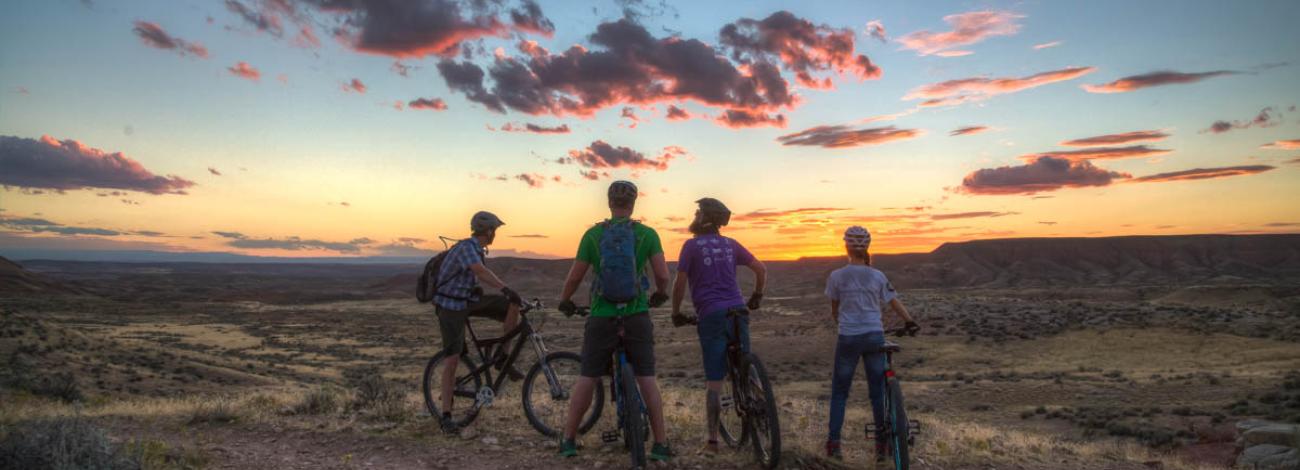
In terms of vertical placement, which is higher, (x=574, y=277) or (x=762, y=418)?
(x=574, y=277)

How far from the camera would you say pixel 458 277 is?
703cm

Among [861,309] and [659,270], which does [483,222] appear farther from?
[861,309]

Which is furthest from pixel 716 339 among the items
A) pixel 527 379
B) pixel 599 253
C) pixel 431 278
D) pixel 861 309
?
pixel 431 278

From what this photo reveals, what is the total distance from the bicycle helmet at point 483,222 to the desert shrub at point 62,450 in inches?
127

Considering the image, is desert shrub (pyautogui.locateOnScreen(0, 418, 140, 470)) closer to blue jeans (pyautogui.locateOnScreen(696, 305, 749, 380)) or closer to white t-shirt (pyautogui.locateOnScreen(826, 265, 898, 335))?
blue jeans (pyautogui.locateOnScreen(696, 305, 749, 380))

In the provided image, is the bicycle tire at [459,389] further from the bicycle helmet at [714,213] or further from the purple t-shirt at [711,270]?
the bicycle helmet at [714,213]

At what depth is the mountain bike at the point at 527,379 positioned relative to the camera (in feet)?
23.0

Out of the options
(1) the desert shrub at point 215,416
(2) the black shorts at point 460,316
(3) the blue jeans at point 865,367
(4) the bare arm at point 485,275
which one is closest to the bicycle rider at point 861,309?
(3) the blue jeans at point 865,367

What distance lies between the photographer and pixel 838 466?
20.8 ft

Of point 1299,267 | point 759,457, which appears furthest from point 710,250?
point 1299,267

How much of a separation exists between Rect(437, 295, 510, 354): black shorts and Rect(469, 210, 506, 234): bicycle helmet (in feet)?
2.35

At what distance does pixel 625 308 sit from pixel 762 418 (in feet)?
4.97

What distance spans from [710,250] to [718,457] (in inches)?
72.9

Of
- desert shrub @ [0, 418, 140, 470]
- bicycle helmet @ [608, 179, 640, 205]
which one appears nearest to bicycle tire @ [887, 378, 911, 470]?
bicycle helmet @ [608, 179, 640, 205]
